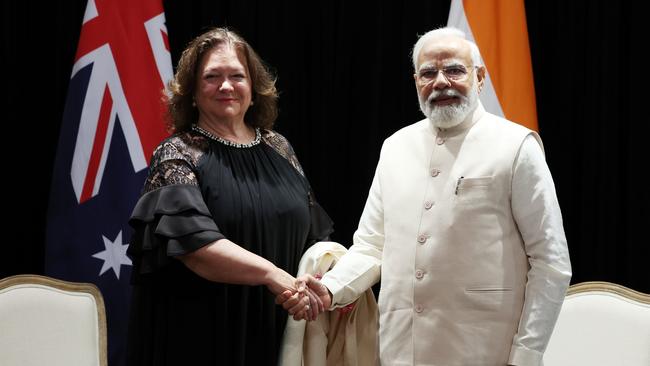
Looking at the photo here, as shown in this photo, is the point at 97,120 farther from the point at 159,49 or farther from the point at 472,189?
the point at 472,189

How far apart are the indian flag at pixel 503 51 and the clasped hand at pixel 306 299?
1.67 metres

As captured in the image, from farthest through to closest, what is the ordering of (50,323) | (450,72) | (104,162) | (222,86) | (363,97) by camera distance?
(363,97) < (104,162) < (50,323) < (222,86) < (450,72)

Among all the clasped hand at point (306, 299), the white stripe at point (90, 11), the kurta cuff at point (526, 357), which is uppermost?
the white stripe at point (90, 11)

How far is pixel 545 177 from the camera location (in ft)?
7.69

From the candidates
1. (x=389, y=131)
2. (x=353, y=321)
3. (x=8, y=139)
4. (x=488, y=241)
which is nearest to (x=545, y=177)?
(x=488, y=241)

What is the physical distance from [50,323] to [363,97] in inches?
72.8

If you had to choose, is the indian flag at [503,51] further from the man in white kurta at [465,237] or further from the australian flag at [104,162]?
the australian flag at [104,162]

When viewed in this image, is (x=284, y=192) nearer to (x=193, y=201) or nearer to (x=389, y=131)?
(x=193, y=201)

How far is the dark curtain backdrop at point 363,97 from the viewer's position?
158 inches

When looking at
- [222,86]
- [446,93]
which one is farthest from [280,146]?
[446,93]

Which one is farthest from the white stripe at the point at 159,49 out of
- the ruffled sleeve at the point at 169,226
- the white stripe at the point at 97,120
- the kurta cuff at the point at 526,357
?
the kurta cuff at the point at 526,357

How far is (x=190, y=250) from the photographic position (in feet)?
8.09

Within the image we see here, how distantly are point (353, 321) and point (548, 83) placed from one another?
2003mm

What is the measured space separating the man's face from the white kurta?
66mm
